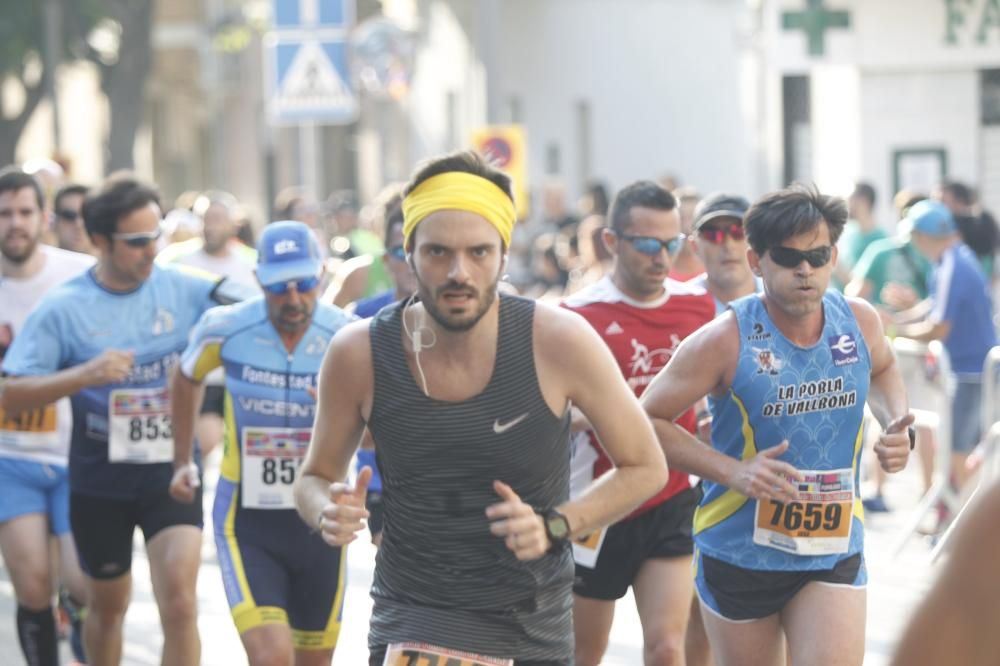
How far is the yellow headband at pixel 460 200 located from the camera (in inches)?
177

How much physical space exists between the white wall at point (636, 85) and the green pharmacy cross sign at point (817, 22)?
614 centimetres

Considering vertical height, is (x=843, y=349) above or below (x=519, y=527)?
above

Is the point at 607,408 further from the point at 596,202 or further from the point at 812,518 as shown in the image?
the point at 596,202

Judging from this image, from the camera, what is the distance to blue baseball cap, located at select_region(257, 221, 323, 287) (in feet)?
22.3

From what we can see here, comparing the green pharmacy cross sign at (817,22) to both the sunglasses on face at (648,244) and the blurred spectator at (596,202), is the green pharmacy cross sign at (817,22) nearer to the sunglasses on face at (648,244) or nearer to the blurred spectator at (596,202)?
the blurred spectator at (596,202)

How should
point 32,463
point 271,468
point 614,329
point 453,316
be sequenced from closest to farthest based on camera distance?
point 453,316 → point 271,468 → point 614,329 → point 32,463

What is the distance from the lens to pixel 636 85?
2694 cm

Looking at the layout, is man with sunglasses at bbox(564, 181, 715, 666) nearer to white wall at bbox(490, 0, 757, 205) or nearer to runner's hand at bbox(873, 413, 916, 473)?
runner's hand at bbox(873, 413, 916, 473)

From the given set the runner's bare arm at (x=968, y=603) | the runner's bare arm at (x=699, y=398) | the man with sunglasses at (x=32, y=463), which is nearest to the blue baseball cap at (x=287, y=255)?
the man with sunglasses at (x=32, y=463)

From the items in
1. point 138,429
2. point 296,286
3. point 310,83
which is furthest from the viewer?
point 310,83

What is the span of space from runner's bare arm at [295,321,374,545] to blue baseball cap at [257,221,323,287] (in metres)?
2.09

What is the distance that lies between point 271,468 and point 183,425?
609 millimetres

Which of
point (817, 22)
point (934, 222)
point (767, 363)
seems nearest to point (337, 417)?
point (767, 363)

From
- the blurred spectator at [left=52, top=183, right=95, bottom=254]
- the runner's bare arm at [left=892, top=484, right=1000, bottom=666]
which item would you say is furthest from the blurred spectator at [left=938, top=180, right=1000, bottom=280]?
the runner's bare arm at [left=892, top=484, right=1000, bottom=666]
